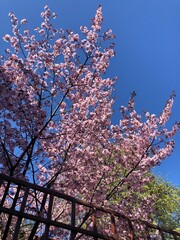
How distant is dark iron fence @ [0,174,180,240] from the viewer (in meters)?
3.83

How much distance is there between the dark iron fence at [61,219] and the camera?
3.83 meters

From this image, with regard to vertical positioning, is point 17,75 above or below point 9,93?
above

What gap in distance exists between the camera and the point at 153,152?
8.88 meters

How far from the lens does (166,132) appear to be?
9.46 meters

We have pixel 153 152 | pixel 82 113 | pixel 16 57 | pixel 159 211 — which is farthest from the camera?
pixel 159 211

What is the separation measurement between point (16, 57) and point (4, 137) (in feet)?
8.05

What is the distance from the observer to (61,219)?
369 inches

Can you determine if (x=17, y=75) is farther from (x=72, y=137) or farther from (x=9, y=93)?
(x=72, y=137)

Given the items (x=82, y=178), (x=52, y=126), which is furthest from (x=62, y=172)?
(x=52, y=126)

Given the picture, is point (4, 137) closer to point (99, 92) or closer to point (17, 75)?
point (17, 75)

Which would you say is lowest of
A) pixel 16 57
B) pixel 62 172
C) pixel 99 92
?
pixel 62 172

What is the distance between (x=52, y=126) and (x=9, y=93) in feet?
7.38

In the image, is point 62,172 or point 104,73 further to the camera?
point 104,73

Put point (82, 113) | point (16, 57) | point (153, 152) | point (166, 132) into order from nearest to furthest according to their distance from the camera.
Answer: point (16, 57) → point (82, 113) → point (153, 152) → point (166, 132)
